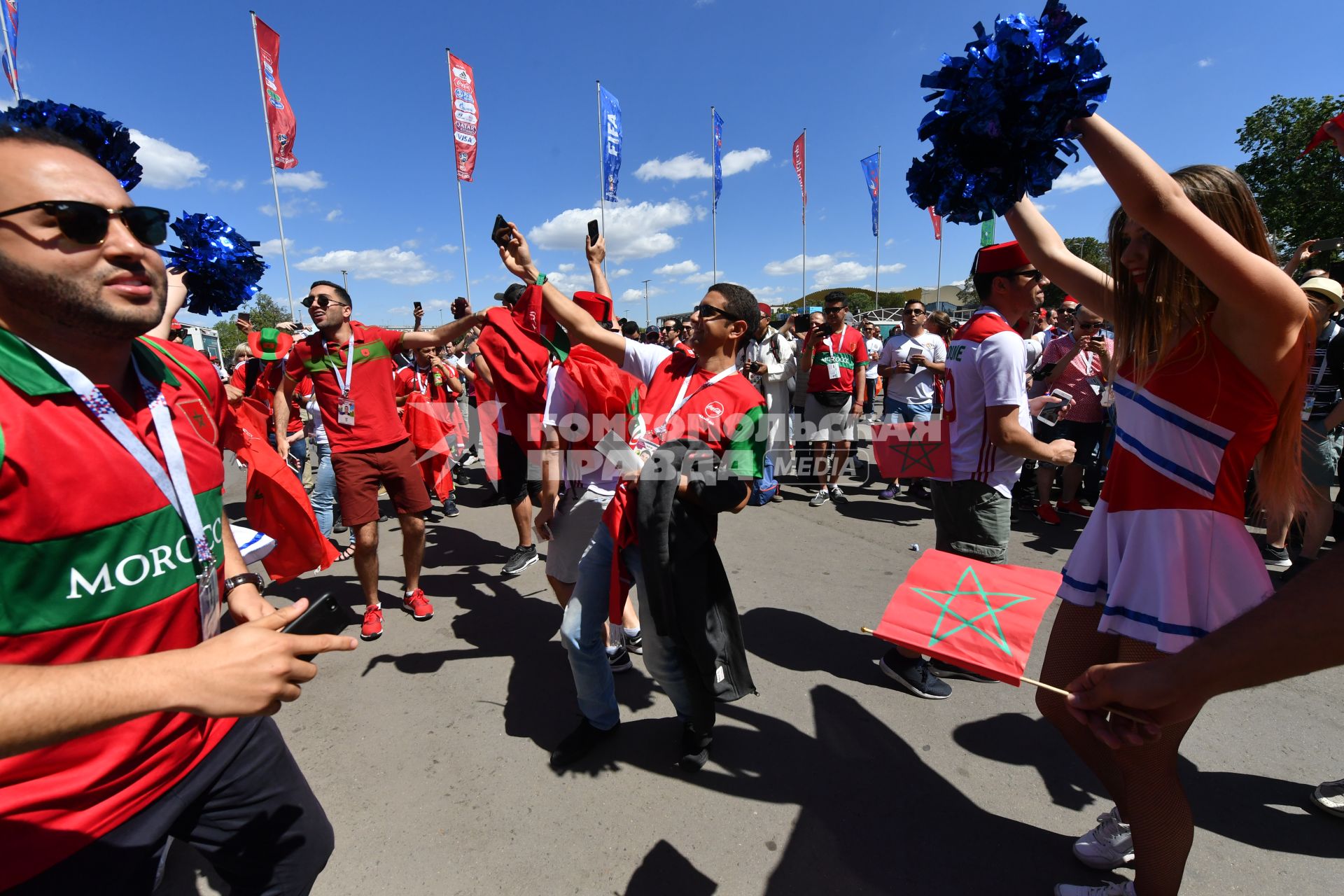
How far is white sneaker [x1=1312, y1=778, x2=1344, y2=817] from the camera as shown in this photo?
7.16ft

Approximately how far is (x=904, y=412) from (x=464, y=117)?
1354 centimetres

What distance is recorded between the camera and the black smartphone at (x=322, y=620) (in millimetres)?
1253

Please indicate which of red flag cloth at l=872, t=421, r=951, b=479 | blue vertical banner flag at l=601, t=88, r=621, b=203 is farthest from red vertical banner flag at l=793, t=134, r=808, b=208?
red flag cloth at l=872, t=421, r=951, b=479

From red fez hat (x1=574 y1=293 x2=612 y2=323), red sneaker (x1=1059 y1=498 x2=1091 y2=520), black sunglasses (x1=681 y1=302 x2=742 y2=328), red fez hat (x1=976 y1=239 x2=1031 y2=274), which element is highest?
red fez hat (x1=976 y1=239 x2=1031 y2=274)

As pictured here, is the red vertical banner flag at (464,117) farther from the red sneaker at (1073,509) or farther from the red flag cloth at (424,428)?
the red sneaker at (1073,509)

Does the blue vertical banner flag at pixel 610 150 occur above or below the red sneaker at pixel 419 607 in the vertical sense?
above

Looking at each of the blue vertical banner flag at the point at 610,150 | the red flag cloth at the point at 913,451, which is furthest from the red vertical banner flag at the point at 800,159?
the red flag cloth at the point at 913,451

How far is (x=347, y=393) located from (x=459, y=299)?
0.97 metres

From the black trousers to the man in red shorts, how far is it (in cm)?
243

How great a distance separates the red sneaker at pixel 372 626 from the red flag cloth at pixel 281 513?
1.11 meters

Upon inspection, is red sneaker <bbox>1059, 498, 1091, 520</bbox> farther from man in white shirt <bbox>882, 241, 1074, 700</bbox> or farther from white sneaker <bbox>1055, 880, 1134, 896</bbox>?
white sneaker <bbox>1055, 880, 1134, 896</bbox>

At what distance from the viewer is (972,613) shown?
184 centimetres

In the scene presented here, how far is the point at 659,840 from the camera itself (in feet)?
7.24

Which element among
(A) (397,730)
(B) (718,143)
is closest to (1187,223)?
(A) (397,730)
